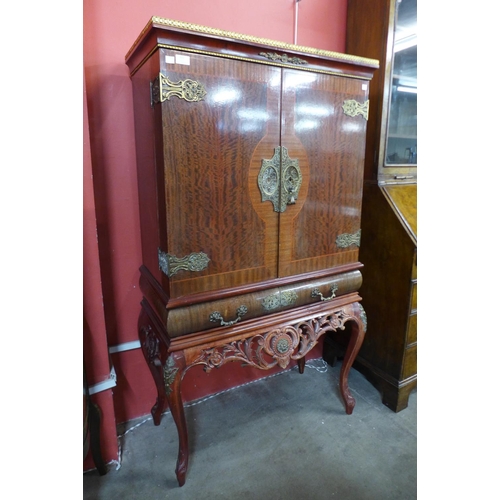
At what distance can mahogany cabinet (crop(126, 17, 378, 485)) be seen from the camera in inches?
49.1

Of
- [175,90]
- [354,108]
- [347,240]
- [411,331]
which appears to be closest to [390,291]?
[411,331]

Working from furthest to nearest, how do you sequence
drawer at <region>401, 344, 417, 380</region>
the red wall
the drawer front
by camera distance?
drawer at <region>401, 344, 417, 380</region>, the red wall, the drawer front

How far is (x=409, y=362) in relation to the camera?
6.40 ft

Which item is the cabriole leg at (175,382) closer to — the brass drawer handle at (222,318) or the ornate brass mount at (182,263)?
the brass drawer handle at (222,318)

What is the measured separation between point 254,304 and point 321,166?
660 mm

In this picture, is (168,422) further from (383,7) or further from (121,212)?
(383,7)

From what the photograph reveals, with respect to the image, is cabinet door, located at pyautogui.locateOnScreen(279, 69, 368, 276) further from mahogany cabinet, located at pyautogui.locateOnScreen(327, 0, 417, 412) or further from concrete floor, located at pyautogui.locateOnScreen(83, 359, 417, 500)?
concrete floor, located at pyautogui.locateOnScreen(83, 359, 417, 500)

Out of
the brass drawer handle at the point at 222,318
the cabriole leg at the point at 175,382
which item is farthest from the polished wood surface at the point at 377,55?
the cabriole leg at the point at 175,382

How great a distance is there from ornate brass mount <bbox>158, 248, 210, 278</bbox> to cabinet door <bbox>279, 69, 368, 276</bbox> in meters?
0.36

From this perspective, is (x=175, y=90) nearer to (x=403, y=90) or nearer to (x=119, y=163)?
(x=119, y=163)

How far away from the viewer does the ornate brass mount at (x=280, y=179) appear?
4.65 ft

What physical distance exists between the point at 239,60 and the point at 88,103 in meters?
0.70

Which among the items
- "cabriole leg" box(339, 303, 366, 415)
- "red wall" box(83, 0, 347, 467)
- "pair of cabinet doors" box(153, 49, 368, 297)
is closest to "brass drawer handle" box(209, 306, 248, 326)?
"pair of cabinet doors" box(153, 49, 368, 297)
